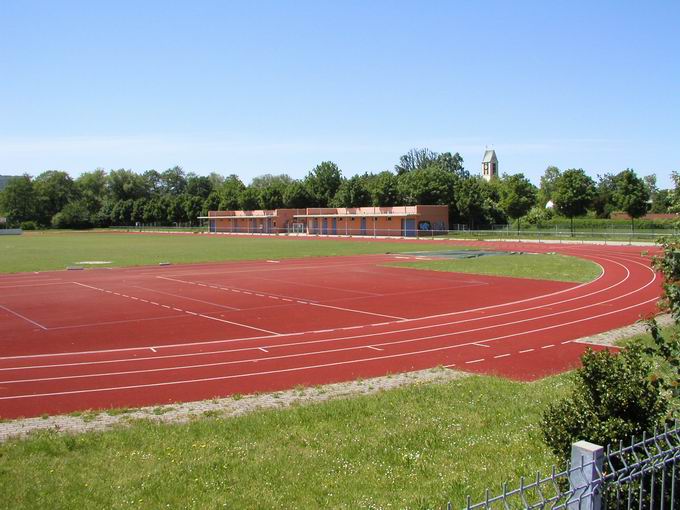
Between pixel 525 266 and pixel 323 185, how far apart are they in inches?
3299

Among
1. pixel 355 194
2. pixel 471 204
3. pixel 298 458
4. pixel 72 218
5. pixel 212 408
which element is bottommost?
pixel 212 408

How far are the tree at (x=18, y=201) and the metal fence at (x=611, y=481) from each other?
17467cm

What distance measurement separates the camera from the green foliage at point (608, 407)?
5.41 m

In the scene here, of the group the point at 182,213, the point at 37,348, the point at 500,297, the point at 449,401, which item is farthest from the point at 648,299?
the point at 182,213

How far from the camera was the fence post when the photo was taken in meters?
4.11

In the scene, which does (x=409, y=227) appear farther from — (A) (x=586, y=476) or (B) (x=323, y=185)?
(A) (x=586, y=476)

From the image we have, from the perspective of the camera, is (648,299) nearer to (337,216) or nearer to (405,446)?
(405,446)

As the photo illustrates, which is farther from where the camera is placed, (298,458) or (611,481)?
(298,458)

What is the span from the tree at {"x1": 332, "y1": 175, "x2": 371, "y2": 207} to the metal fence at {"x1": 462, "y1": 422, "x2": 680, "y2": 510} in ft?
342

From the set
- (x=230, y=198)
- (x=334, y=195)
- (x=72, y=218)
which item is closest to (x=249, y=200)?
(x=230, y=198)

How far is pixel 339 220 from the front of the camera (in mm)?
104250

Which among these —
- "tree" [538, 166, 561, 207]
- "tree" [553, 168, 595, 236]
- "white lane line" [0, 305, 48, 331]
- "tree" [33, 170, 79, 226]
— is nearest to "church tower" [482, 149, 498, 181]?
"tree" [538, 166, 561, 207]

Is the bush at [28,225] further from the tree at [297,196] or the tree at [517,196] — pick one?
the tree at [517,196]

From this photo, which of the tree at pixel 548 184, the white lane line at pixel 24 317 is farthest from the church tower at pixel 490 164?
the white lane line at pixel 24 317
